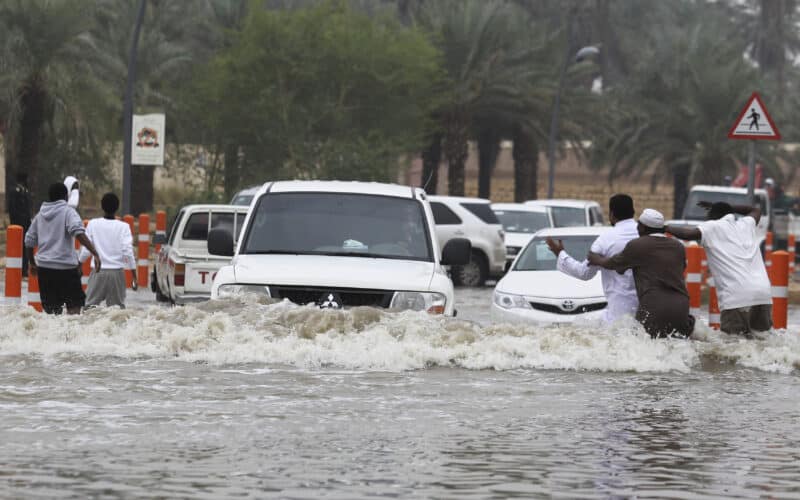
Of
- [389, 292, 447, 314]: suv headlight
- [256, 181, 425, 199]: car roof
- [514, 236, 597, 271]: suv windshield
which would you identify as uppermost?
[256, 181, 425, 199]: car roof

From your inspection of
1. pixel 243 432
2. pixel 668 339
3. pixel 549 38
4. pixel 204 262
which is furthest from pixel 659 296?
→ pixel 549 38

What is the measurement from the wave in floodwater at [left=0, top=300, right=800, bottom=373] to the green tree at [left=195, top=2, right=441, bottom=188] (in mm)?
33089

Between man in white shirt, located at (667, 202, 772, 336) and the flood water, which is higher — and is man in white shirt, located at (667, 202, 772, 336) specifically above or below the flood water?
above

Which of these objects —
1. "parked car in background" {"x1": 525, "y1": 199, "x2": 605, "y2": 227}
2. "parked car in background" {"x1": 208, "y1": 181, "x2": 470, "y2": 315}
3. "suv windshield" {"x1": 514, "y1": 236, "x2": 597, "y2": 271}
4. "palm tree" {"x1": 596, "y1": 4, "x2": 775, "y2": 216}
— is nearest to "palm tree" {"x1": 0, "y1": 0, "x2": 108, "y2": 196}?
"parked car in background" {"x1": 525, "y1": 199, "x2": 605, "y2": 227}

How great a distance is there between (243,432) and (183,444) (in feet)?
1.87

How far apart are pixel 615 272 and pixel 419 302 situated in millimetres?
1587

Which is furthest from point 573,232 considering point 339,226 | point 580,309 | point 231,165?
point 231,165

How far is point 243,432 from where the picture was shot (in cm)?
971

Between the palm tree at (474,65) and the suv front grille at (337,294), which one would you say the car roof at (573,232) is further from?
the palm tree at (474,65)

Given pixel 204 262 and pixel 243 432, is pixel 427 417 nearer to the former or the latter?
→ pixel 243 432

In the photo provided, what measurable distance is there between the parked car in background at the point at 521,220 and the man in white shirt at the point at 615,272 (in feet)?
65.7

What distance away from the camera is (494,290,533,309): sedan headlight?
17016mm

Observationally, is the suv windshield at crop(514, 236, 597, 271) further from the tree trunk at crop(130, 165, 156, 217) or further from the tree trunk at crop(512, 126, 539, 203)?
the tree trunk at crop(512, 126, 539, 203)

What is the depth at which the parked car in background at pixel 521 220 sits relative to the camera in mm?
34237
